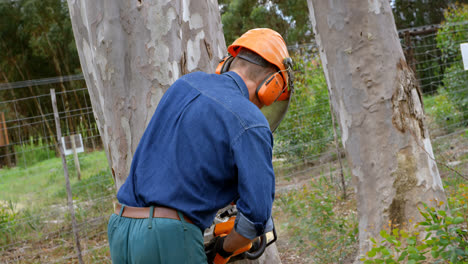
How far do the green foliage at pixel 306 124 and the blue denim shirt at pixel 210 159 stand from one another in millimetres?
5591

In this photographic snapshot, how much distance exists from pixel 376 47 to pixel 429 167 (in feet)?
3.52

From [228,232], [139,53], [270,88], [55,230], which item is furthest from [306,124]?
[270,88]

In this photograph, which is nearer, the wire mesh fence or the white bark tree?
the white bark tree

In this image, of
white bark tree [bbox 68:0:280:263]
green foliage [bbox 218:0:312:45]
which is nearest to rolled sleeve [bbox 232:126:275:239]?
white bark tree [bbox 68:0:280:263]

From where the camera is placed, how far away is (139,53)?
2.81m

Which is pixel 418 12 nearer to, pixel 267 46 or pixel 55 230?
pixel 55 230

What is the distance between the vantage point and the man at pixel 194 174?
1935 mm

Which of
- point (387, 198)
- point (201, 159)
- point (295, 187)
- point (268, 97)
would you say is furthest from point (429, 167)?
point (295, 187)

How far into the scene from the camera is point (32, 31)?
17.1 m

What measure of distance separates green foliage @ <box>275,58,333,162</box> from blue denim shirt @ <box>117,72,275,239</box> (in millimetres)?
5591

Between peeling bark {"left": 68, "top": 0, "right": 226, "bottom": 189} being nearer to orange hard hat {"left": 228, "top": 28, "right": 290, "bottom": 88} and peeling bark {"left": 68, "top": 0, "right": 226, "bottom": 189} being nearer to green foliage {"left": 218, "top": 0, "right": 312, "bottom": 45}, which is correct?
orange hard hat {"left": 228, "top": 28, "right": 290, "bottom": 88}

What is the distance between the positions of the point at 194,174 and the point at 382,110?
7.11 feet

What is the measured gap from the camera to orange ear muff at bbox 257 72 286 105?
2.20 metres

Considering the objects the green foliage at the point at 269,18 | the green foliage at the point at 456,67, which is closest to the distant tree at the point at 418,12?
the green foliage at the point at 269,18
